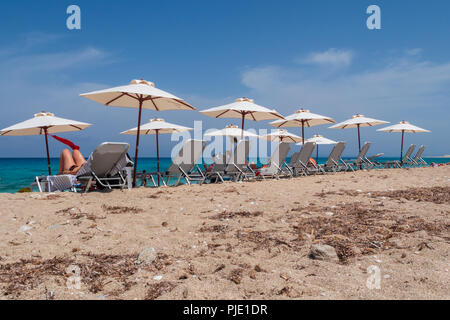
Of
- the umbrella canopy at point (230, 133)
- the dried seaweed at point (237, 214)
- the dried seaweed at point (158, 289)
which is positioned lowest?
the dried seaweed at point (158, 289)

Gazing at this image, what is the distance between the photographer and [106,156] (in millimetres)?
6102

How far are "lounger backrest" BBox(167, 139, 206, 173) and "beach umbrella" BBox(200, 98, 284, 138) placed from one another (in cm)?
252

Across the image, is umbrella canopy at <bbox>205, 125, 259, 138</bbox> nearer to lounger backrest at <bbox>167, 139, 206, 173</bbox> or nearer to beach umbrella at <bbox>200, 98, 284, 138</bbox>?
beach umbrella at <bbox>200, 98, 284, 138</bbox>

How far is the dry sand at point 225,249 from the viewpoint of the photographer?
5.90 ft

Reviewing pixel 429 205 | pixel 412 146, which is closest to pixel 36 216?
pixel 429 205

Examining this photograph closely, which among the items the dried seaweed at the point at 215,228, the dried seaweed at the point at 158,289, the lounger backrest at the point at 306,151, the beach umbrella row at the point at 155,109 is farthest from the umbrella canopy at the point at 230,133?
the dried seaweed at the point at 158,289

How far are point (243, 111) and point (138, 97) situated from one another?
434cm

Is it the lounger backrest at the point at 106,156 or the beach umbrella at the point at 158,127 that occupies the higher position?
the beach umbrella at the point at 158,127

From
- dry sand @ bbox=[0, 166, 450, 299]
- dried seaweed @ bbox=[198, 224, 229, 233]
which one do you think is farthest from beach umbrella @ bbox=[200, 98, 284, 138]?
dried seaweed @ bbox=[198, 224, 229, 233]

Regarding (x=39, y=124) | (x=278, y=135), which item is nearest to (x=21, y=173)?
(x=39, y=124)

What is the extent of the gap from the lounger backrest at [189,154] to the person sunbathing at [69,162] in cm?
235

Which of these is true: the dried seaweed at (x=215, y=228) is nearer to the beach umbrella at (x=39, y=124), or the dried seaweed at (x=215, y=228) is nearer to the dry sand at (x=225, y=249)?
the dry sand at (x=225, y=249)

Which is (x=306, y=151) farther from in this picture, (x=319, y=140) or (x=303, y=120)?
(x=319, y=140)
